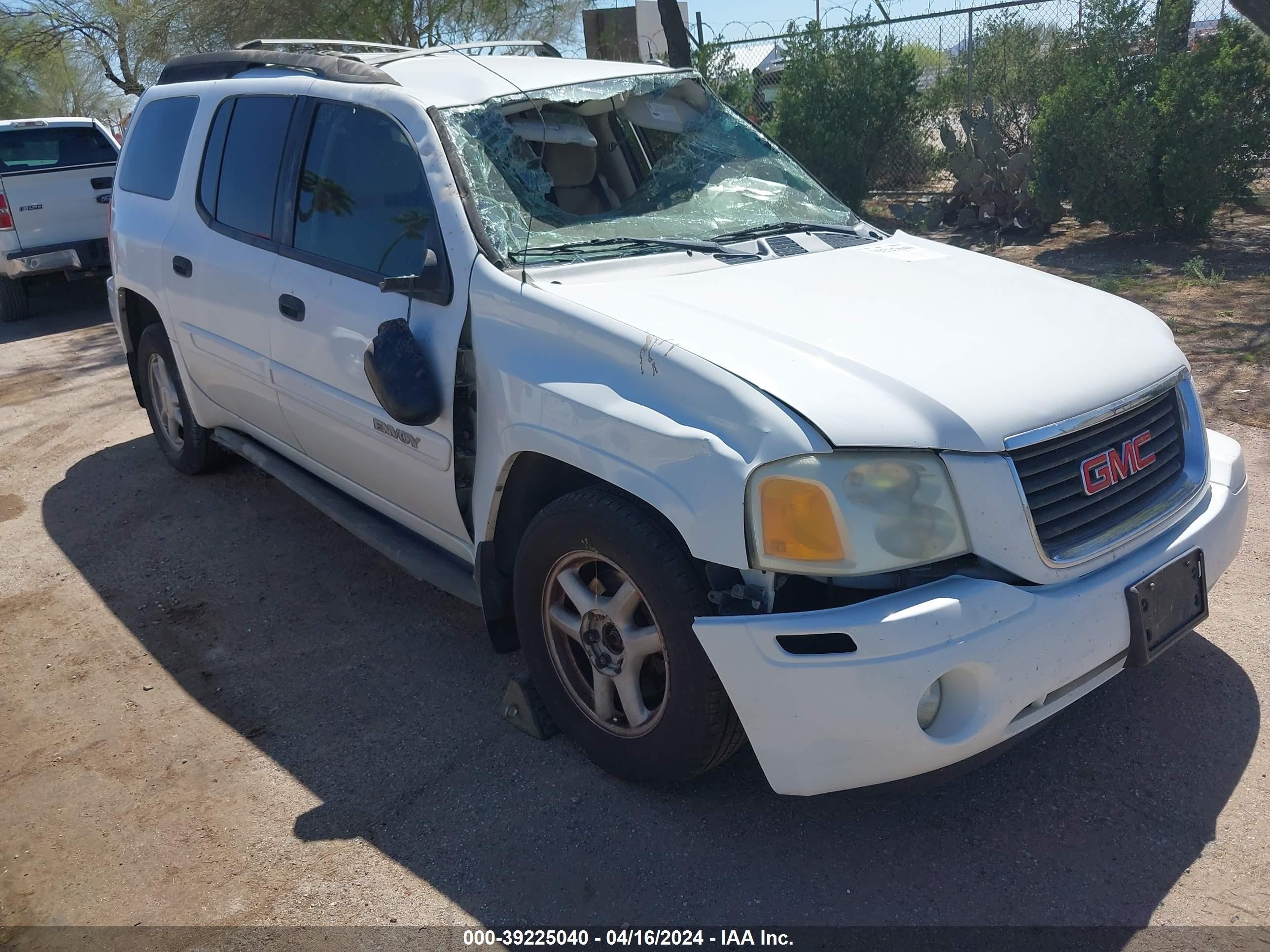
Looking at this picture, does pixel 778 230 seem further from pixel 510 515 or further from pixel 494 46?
pixel 494 46

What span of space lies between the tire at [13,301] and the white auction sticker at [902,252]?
9.69m

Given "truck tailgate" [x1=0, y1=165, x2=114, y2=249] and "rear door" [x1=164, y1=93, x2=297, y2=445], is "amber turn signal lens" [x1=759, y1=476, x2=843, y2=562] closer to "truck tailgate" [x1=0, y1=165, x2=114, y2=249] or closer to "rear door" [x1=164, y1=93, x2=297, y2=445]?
"rear door" [x1=164, y1=93, x2=297, y2=445]

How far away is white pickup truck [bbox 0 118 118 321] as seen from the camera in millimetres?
10438

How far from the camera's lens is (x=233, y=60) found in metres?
4.71

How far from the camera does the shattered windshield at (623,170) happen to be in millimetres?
3479

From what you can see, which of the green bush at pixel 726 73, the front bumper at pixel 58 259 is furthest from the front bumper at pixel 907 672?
the green bush at pixel 726 73

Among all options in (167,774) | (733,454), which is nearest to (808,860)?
(733,454)

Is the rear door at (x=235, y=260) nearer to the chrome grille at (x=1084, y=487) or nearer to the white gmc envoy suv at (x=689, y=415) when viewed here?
the white gmc envoy suv at (x=689, y=415)

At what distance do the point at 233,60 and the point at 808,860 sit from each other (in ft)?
13.1

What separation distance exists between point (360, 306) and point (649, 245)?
37.9 inches

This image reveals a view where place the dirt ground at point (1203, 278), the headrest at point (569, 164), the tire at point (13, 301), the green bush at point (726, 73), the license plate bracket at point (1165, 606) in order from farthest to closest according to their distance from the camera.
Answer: the green bush at point (726, 73), the tire at point (13, 301), the dirt ground at point (1203, 278), the headrest at point (569, 164), the license plate bracket at point (1165, 606)

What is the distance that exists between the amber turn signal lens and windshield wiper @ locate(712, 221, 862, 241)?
1438 mm

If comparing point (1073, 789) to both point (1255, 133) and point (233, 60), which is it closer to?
point (233, 60)

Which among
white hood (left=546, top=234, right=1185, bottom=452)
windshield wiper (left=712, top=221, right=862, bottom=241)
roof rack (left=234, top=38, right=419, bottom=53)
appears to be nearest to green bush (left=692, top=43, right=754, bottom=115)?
roof rack (left=234, top=38, right=419, bottom=53)
